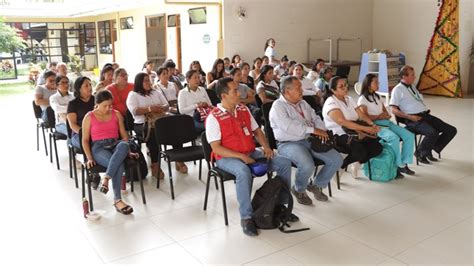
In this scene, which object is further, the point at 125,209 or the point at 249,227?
the point at 125,209

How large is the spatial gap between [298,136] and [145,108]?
72.1 inches

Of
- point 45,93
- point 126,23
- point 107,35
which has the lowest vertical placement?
point 45,93

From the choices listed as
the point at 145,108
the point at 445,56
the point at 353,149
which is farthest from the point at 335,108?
the point at 445,56

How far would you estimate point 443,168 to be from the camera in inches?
194

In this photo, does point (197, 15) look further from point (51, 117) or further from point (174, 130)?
point (174, 130)

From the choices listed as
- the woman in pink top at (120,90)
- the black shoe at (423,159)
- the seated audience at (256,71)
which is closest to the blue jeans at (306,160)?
the black shoe at (423,159)

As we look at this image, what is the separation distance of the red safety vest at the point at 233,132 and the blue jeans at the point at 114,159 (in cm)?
83

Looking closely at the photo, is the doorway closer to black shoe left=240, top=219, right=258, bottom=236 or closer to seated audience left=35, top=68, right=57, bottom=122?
seated audience left=35, top=68, right=57, bottom=122

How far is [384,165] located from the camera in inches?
176

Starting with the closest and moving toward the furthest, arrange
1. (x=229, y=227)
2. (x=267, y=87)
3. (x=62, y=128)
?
(x=229, y=227) < (x=62, y=128) < (x=267, y=87)

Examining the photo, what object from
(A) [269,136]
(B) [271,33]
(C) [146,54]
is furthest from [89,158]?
(C) [146,54]

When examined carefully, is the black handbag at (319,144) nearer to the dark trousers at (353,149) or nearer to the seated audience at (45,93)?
the dark trousers at (353,149)

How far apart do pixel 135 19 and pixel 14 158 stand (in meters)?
10.9

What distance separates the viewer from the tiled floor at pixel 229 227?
301 cm
